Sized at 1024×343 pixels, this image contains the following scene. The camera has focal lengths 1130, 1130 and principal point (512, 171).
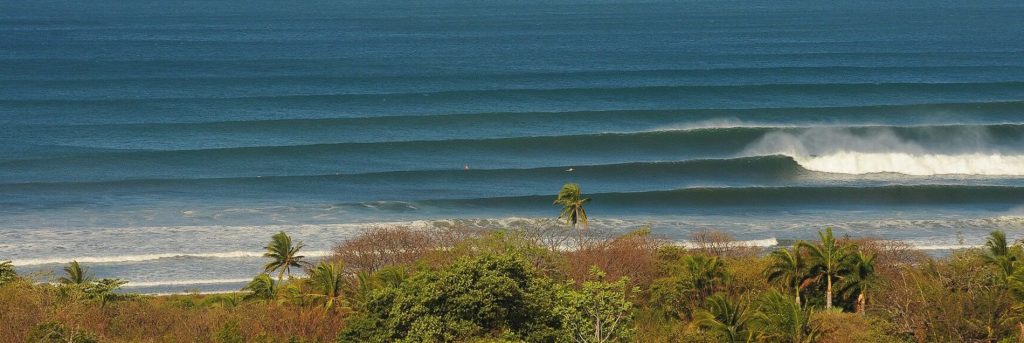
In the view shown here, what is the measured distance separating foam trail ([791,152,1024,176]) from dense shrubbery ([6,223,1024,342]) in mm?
25735

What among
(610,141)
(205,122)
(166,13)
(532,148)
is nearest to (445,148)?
(532,148)

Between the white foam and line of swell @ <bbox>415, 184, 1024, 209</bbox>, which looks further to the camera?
line of swell @ <bbox>415, 184, 1024, 209</bbox>

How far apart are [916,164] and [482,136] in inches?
1124

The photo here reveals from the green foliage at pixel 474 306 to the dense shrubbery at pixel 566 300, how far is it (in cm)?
4

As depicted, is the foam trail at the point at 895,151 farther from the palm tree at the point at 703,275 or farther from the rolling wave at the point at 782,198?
the palm tree at the point at 703,275

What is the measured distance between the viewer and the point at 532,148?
75.6 metres

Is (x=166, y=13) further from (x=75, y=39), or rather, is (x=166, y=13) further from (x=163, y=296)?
(x=163, y=296)

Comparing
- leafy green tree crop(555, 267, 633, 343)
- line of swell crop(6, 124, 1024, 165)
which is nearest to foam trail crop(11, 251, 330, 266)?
line of swell crop(6, 124, 1024, 165)

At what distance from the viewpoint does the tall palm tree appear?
124ft

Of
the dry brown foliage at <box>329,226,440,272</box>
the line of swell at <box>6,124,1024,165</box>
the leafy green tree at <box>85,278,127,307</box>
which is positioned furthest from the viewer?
the line of swell at <box>6,124,1024,165</box>

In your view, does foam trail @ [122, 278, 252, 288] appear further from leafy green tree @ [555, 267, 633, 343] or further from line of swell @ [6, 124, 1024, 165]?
leafy green tree @ [555, 267, 633, 343]

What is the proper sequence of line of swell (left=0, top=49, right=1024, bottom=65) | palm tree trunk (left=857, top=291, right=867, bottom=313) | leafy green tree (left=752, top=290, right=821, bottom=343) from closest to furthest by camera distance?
leafy green tree (left=752, top=290, right=821, bottom=343) → palm tree trunk (left=857, top=291, right=867, bottom=313) → line of swell (left=0, top=49, right=1024, bottom=65)

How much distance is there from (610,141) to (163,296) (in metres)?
38.3

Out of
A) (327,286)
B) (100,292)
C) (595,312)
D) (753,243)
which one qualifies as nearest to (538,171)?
(753,243)
